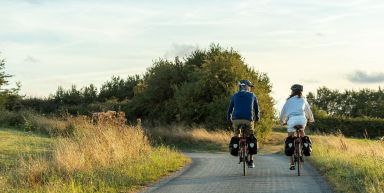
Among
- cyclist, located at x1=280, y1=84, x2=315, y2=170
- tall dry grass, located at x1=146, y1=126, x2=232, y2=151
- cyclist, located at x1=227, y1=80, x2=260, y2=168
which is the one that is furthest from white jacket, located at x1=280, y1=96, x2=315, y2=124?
tall dry grass, located at x1=146, y1=126, x2=232, y2=151

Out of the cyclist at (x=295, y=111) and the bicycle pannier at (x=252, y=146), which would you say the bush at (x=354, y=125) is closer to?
the cyclist at (x=295, y=111)

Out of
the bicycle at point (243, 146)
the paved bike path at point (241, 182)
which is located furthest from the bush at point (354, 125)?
the bicycle at point (243, 146)

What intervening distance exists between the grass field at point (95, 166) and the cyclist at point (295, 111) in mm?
3610

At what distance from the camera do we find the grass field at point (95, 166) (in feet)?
39.4

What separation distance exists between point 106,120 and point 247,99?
741 centimetres

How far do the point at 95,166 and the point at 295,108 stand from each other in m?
5.57

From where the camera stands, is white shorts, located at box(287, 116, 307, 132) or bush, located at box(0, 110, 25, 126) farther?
bush, located at box(0, 110, 25, 126)

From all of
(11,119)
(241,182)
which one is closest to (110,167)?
(241,182)

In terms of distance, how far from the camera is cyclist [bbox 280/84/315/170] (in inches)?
583

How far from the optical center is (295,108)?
1492 cm

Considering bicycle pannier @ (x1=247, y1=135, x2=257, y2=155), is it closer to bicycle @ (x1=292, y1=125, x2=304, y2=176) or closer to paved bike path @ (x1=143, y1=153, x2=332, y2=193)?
paved bike path @ (x1=143, y1=153, x2=332, y2=193)

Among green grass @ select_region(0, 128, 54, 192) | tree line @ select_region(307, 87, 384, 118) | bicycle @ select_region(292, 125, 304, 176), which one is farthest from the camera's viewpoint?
tree line @ select_region(307, 87, 384, 118)

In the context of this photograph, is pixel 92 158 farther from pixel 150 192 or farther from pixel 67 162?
pixel 150 192

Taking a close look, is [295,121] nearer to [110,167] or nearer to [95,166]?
[110,167]
